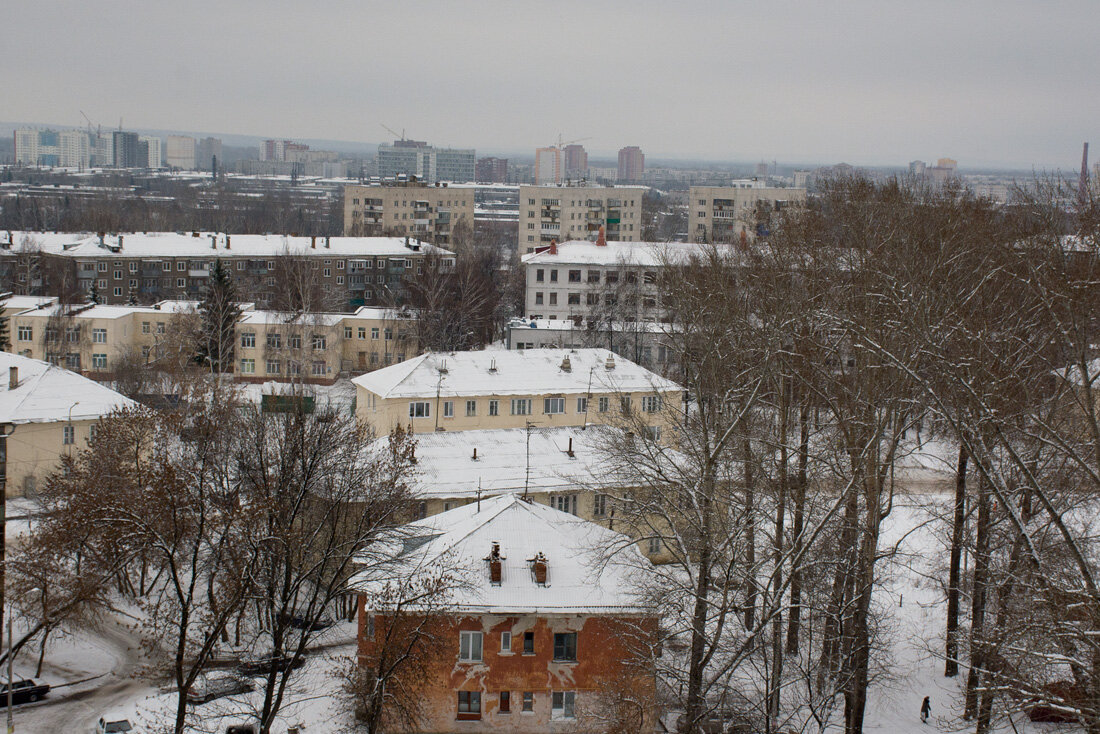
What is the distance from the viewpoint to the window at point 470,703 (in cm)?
1627

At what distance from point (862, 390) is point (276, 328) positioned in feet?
101

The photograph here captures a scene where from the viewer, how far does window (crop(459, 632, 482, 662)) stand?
16.1 metres

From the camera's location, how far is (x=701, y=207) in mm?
83188

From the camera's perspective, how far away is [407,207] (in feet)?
270

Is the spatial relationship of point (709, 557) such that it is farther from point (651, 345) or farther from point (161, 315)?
point (161, 315)

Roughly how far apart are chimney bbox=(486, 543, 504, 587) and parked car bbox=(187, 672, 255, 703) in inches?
180

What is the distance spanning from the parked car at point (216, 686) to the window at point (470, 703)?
362cm

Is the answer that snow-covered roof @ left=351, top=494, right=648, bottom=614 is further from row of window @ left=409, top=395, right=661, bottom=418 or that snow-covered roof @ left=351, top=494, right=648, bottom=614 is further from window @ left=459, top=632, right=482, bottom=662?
row of window @ left=409, top=395, right=661, bottom=418

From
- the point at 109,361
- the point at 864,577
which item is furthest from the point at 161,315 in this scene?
the point at 864,577

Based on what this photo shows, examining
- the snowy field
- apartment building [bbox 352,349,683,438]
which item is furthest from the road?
apartment building [bbox 352,349,683,438]

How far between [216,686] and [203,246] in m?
43.0

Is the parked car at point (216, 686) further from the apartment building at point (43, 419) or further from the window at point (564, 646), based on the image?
the apartment building at point (43, 419)

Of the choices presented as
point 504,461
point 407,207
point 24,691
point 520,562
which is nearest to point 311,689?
point 520,562

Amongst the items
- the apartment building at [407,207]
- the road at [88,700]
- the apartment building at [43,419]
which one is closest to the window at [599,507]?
the road at [88,700]
